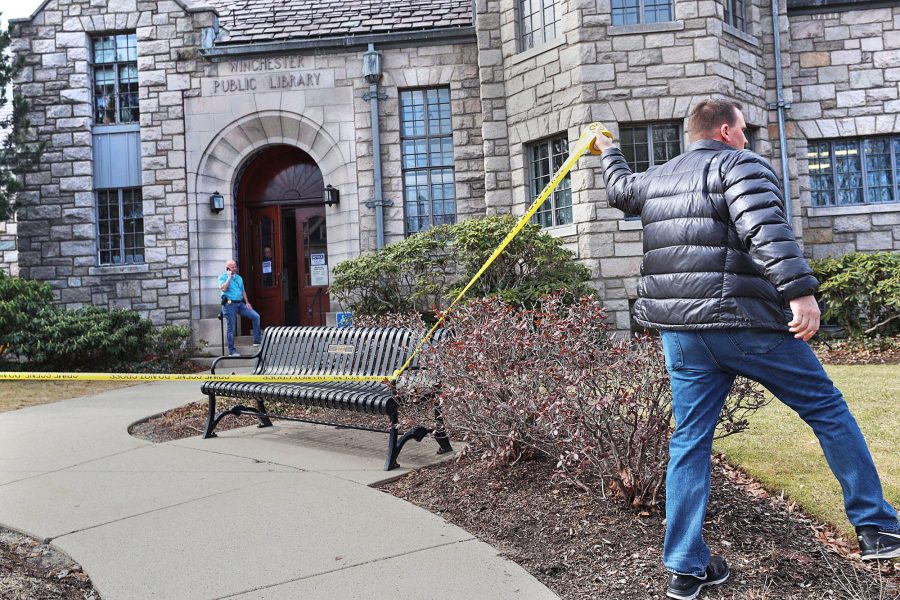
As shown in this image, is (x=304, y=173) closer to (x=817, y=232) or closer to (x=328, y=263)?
(x=328, y=263)

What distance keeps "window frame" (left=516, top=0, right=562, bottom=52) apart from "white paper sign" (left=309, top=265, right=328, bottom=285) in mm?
5416

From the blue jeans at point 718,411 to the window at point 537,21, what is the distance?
32.3 feet

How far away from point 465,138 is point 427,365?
338 inches

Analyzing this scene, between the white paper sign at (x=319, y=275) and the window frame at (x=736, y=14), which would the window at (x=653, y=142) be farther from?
the white paper sign at (x=319, y=275)

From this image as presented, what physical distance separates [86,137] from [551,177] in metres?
8.57

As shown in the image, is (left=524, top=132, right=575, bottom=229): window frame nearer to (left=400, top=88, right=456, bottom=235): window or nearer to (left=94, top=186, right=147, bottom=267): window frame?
(left=400, top=88, right=456, bottom=235): window

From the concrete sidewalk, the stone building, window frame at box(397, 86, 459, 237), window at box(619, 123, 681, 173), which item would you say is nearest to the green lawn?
the concrete sidewalk

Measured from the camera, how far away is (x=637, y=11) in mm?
11047

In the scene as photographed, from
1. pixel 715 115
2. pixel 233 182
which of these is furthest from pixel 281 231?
pixel 715 115

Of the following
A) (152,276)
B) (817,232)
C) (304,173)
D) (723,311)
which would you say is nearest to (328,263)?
(304,173)

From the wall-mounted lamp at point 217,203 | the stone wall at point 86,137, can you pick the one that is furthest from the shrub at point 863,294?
the stone wall at point 86,137

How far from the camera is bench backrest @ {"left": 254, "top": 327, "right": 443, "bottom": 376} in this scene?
5.64m

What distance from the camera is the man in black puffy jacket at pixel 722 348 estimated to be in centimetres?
263

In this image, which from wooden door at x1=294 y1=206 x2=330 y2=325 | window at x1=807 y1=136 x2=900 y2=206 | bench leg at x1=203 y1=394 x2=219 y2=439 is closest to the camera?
bench leg at x1=203 y1=394 x2=219 y2=439
